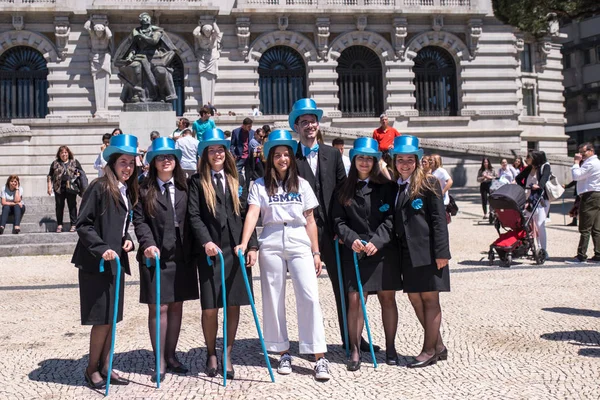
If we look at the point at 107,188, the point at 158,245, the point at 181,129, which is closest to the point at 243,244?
the point at 158,245

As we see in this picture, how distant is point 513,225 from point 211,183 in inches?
295

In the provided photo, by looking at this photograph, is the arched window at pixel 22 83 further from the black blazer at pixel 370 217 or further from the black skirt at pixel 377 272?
the black skirt at pixel 377 272

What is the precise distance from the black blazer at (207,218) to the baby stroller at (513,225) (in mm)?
6875

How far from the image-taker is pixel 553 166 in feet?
103

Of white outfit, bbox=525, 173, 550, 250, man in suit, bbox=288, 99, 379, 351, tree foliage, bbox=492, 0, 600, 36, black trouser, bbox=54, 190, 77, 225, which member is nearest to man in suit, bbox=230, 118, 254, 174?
black trouser, bbox=54, 190, 77, 225

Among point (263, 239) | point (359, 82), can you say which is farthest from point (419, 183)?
point (359, 82)

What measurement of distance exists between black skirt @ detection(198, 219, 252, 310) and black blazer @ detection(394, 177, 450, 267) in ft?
4.92

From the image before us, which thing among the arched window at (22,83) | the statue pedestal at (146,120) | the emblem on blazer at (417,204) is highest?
the arched window at (22,83)

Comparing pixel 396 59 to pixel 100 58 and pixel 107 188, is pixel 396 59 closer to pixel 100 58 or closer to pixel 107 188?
pixel 100 58

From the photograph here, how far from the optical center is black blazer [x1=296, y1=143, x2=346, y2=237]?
622 cm

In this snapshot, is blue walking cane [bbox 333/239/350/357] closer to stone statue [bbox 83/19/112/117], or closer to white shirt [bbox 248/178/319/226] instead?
white shirt [bbox 248/178/319/226]

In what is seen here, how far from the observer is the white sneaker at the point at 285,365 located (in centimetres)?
554

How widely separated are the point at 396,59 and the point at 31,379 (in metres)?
27.8

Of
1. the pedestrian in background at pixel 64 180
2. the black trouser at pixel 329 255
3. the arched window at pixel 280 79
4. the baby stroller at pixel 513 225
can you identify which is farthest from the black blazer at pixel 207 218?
the arched window at pixel 280 79
